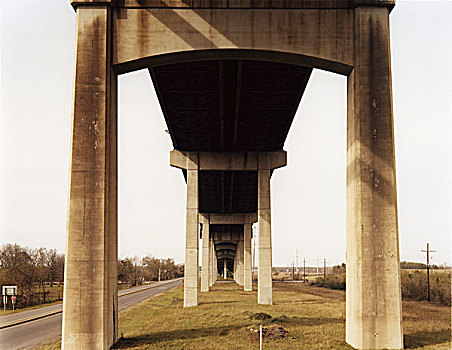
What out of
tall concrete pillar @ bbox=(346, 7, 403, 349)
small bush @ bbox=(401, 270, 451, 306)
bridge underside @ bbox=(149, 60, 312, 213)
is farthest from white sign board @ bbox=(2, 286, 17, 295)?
small bush @ bbox=(401, 270, 451, 306)

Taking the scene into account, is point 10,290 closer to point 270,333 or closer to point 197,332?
point 197,332

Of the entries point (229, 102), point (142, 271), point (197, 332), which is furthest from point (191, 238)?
point (142, 271)

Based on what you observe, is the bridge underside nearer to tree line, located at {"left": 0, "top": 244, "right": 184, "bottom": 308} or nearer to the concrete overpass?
the concrete overpass

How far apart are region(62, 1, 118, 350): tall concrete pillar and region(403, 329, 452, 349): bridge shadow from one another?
9.76m

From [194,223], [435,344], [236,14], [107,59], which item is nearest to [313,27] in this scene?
[236,14]

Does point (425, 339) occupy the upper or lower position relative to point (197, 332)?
upper

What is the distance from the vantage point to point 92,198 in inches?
683

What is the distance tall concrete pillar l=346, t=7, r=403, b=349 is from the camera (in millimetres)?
17203

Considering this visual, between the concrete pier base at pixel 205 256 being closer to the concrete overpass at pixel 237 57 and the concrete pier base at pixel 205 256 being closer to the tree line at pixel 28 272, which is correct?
the tree line at pixel 28 272

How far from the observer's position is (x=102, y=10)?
1838 centimetres

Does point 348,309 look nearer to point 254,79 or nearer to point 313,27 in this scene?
point 313,27

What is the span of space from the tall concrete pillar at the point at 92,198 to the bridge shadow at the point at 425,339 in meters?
9.76

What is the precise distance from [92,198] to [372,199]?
8844 mm

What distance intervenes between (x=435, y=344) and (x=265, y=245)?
1020 inches
